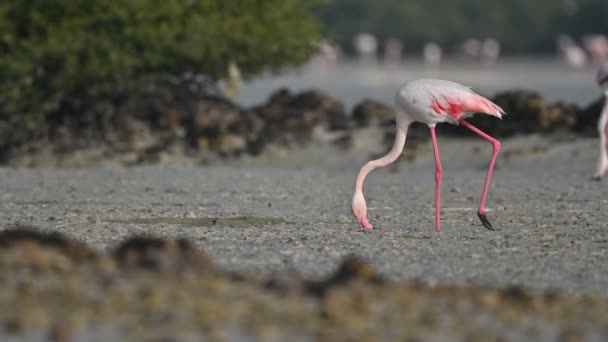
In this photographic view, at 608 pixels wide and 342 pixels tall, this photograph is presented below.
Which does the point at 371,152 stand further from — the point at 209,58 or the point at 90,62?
the point at 90,62

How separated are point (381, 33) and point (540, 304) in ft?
252

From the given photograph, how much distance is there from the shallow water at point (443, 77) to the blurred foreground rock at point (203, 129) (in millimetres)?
11105

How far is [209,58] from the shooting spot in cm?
2103

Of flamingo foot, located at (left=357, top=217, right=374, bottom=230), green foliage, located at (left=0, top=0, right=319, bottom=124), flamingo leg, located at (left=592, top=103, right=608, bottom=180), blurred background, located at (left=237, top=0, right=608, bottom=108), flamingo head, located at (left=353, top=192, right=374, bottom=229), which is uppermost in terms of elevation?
blurred background, located at (left=237, top=0, right=608, bottom=108)

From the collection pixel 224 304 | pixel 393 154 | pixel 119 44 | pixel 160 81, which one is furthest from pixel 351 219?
pixel 160 81

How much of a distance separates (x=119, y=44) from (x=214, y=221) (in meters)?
8.82

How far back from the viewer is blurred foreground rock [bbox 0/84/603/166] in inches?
816

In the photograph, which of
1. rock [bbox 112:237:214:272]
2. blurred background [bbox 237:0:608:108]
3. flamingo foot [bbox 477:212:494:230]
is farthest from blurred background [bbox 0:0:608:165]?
blurred background [bbox 237:0:608:108]

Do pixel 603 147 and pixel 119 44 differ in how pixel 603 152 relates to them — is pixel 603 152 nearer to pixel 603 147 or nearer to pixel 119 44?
pixel 603 147

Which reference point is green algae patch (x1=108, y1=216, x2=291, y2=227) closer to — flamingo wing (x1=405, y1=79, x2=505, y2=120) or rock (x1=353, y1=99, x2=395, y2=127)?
flamingo wing (x1=405, y1=79, x2=505, y2=120)

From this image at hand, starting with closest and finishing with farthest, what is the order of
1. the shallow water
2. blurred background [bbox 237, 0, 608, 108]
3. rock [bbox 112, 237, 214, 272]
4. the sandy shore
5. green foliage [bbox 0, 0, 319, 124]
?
rock [bbox 112, 237, 214, 272], the sandy shore, green foliage [bbox 0, 0, 319, 124], the shallow water, blurred background [bbox 237, 0, 608, 108]

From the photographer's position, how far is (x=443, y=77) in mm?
52000

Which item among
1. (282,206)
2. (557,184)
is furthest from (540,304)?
(557,184)

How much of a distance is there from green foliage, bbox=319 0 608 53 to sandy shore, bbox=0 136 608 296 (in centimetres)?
6125
